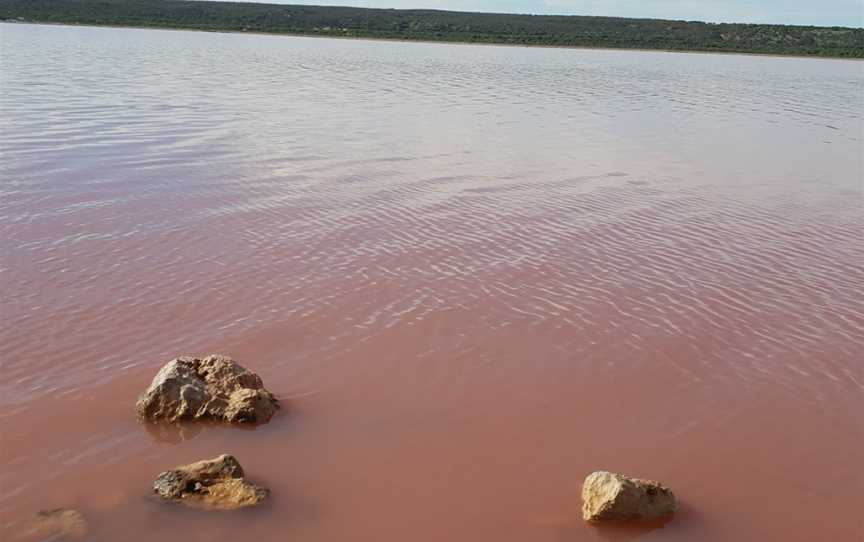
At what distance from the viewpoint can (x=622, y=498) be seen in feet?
13.6

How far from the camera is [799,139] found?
59.1ft

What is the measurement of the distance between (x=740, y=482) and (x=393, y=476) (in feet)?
6.10

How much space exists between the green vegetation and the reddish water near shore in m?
56.2

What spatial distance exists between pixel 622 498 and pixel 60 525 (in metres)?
2.58

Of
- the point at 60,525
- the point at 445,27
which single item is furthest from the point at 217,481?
the point at 445,27

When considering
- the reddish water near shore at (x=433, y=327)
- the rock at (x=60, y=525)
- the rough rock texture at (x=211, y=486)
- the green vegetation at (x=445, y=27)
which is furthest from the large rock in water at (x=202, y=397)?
the green vegetation at (x=445, y=27)

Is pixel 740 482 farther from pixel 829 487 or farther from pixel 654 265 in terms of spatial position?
pixel 654 265

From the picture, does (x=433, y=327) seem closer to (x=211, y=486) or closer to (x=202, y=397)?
(x=202, y=397)

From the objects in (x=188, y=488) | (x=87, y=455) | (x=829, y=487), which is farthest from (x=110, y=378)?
(x=829, y=487)

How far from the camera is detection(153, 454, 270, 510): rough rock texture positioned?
4.13 meters

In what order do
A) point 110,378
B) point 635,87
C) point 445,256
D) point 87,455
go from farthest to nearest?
point 635,87 → point 445,256 → point 110,378 → point 87,455

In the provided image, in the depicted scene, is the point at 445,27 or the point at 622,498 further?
the point at 445,27

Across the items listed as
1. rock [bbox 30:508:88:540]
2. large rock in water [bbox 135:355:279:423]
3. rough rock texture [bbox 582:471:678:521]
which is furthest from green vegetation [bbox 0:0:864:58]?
rock [bbox 30:508:88:540]

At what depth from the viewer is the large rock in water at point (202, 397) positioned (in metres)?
4.88
